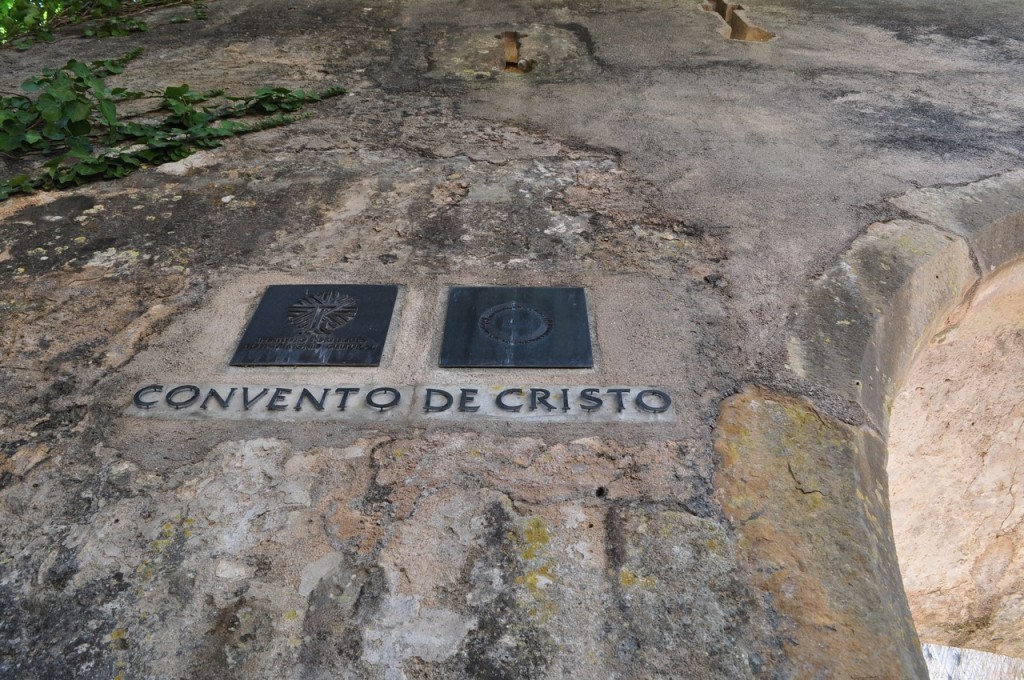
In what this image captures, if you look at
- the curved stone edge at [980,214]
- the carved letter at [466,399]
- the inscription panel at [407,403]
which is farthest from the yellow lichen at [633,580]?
the curved stone edge at [980,214]

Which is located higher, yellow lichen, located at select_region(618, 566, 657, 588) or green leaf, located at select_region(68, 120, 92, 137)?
green leaf, located at select_region(68, 120, 92, 137)

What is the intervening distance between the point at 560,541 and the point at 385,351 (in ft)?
2.52

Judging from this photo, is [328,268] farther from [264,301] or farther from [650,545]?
[650,545]

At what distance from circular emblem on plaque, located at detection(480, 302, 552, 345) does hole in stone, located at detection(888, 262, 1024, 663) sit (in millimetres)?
1711

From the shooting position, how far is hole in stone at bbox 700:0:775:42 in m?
4.11

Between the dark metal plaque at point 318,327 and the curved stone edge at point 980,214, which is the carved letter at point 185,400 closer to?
the dark metal plaque at point 318,327

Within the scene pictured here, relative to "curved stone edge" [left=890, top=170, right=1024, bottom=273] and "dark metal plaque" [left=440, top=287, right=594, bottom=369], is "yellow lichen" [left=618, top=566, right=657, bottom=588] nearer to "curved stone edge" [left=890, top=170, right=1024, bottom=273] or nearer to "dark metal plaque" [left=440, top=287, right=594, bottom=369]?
"dark metal plaque" [left=440, top=287, right=594, bottom=369]

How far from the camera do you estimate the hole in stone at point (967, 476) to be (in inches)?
126

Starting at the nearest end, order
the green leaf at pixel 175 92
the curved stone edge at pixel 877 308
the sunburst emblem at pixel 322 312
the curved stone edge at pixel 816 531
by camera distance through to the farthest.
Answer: the curved stone edge at pixel 816 531 < the curved stone edge at pixel 877 308 < the sunburst emblem at pixel 322 312 < the green leaf at pixel 175 92

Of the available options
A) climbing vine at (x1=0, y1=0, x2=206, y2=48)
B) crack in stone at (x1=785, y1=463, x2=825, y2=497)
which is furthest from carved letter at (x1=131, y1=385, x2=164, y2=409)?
climbing vine at (x1=0, y1=0, x2=206, y2=48)

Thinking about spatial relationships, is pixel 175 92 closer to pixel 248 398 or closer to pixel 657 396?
pixel 248 398

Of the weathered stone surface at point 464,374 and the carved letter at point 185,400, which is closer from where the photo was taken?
the weathered stone surface at point 464,374

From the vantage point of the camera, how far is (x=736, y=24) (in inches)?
168

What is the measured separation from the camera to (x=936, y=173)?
278 cm
